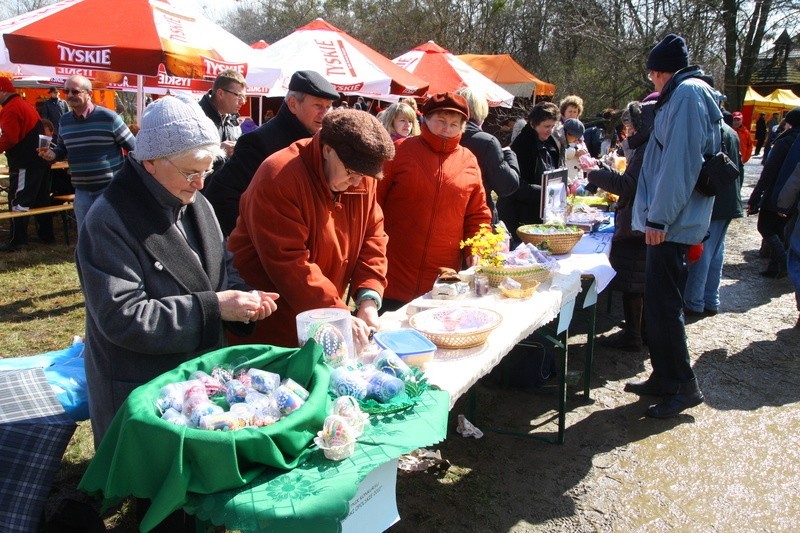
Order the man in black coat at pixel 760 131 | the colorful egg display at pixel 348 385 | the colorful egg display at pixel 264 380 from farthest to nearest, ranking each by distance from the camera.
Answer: the man in black coat at pixel 760 131 < the colorful egg display at pixel 348 385 < the colorful egg display at pixel 264 380

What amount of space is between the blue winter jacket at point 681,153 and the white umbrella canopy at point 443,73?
7.25 meters

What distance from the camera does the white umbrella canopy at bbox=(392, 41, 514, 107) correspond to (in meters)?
10.5

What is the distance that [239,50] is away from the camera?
5.64 m

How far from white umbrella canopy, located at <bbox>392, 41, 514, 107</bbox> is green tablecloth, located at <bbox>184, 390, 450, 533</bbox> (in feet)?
30.6

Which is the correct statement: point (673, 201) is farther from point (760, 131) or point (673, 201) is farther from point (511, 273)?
point (760, 131)

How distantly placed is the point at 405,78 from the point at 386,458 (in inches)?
321

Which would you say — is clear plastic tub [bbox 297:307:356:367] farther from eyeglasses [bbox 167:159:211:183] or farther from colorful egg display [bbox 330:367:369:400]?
eyeglasses [bbox 167:159:211:183]

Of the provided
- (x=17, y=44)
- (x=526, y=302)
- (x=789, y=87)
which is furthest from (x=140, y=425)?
(x=789, y=87)

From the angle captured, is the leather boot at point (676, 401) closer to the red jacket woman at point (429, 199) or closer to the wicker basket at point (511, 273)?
the wicker basket at point (511, 273)

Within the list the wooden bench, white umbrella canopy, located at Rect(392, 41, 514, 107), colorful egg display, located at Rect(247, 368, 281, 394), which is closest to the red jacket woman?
colorful egg display, located at Rect(247, 368, 281, 394)

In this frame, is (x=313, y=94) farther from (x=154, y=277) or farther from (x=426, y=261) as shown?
(x=154, y=277)

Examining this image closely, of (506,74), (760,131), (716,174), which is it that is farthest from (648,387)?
(760,131)

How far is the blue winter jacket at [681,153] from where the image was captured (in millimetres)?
3064

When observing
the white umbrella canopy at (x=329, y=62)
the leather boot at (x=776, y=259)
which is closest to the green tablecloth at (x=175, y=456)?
the white umbrella canopy at (x=329, y=62)
